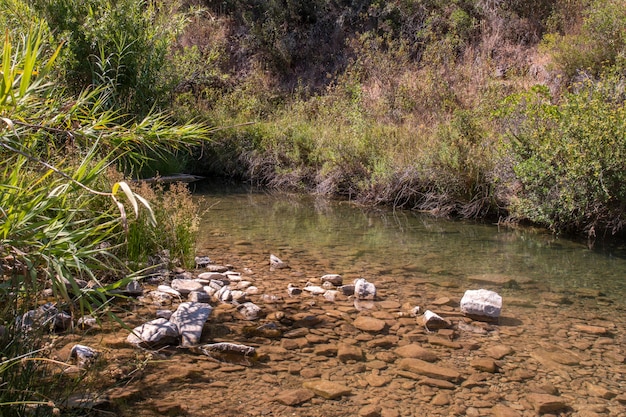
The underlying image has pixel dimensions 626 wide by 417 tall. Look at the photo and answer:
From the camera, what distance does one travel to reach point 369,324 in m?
4.79

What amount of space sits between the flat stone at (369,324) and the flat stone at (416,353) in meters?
0.41

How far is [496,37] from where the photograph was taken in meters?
17.9

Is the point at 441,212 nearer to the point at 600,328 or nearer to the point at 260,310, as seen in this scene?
the point at 600,328

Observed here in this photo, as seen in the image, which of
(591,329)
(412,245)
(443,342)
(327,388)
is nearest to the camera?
(327,388)

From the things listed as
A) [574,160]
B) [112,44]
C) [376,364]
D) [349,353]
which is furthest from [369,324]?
[112,44]

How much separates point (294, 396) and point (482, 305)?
7.39 feet

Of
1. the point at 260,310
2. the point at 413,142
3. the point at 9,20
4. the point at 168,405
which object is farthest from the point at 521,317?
the point at 9,20

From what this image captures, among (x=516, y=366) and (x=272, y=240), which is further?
(x=272, y=240)

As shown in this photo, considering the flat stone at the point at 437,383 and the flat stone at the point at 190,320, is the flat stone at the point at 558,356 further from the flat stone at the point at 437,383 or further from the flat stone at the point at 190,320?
the flat stone at the point at 190,320

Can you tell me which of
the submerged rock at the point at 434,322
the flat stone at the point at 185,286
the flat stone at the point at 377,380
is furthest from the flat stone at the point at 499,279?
the flat stone at the point at 185,286

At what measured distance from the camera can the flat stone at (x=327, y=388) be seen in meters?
3.55

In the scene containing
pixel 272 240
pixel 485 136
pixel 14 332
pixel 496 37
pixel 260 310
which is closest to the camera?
pixel 14 332

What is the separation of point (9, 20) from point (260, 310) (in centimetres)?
668

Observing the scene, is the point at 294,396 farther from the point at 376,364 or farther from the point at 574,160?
the point at 574,160
